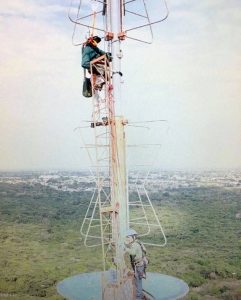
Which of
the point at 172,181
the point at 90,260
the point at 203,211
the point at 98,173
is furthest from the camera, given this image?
the point at 172,181

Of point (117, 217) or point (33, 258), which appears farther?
point (33, 258)

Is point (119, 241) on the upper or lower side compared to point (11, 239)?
upper

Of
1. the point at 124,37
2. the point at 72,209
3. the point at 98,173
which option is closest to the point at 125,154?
the point at 98,173

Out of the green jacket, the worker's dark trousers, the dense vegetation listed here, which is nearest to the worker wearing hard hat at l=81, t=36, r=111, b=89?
the green jacket

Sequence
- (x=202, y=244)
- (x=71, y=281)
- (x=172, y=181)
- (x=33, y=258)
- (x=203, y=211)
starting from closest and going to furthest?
1. (x=71, y=281)
2. (x=33, y=258)
3. (x=202, y=244)
4. (x=203, y=211)
5. (x=172, y=181)

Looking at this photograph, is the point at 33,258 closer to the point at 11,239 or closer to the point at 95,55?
the point at 11,239

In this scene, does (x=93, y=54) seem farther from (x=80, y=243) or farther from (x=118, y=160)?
(x=80, y=243)

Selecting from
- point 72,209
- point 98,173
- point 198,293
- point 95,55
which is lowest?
point 198,293

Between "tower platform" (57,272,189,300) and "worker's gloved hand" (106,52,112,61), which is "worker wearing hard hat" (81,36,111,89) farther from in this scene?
"tower platform" (57,272,189,300)
